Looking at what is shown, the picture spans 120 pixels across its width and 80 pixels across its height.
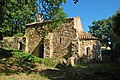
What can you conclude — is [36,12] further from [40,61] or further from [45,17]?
[40,61]

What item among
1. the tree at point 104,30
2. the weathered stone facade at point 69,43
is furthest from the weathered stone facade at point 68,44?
the tree at point 104,30

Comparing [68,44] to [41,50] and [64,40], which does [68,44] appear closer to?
[64,40]

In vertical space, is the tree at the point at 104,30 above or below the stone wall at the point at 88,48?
above

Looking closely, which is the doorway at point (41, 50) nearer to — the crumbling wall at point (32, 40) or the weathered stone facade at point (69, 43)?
the weathered stone facade at point (69, 43)

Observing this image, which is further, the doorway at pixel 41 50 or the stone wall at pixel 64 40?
the doorway at pixel 41 50

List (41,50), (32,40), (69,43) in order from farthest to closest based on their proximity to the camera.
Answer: (32,40), (41,50), (69,43)

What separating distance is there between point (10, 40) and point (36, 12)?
742 inches

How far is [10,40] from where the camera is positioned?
3688cm

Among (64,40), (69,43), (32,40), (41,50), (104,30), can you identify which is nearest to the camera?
(69,43)

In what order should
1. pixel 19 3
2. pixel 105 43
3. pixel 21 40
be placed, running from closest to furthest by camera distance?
pixel 19 3
pixel 21 40
pixel 105 43

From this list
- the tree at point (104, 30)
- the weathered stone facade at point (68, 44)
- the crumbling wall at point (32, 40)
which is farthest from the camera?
the tree at point (104, 30)

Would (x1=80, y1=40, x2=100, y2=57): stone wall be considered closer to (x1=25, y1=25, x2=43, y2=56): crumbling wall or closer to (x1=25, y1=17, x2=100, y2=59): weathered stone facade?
(x1=25, y1=17, x2=100, y2=59): weathered stone facade

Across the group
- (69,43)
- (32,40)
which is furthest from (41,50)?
(69,43)

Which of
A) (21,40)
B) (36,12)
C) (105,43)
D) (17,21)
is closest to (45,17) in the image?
(36,12)
